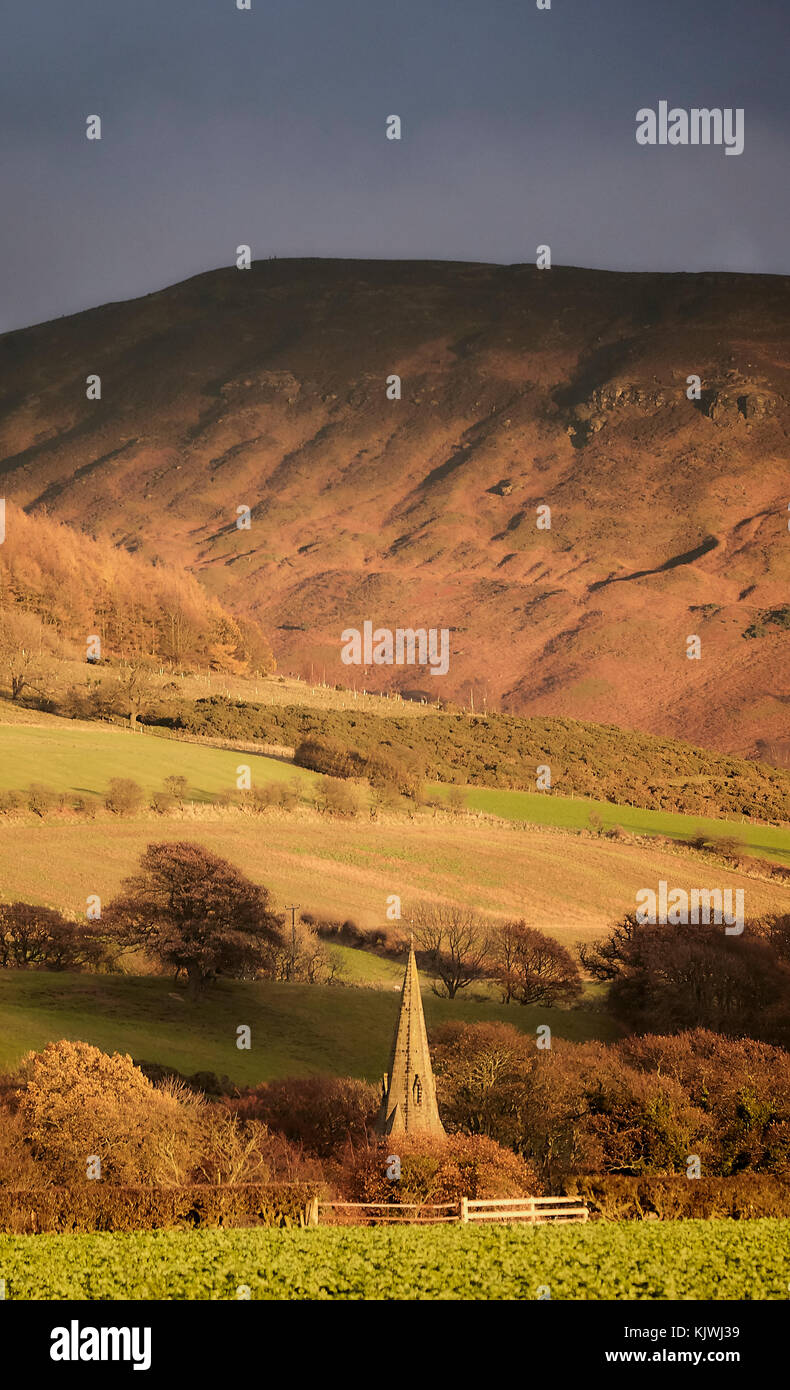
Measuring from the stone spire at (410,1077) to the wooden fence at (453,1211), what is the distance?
280cm

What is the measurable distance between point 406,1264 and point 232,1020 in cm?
2893

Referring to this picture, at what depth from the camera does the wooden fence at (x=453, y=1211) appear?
2412cm

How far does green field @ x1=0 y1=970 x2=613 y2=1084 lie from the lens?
42469 mm

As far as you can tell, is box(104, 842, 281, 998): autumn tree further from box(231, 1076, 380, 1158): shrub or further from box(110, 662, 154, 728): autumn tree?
box(110, 662, 154, 728): autumn tree

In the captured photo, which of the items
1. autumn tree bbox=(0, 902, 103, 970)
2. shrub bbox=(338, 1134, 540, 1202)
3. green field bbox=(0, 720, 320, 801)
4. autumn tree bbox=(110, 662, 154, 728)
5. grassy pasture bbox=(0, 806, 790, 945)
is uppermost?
autumn tree bbox=(110, 662, 154, 728)

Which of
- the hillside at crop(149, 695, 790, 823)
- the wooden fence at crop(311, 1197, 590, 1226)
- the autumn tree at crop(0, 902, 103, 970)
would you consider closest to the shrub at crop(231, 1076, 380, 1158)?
the wooden fence at crop(311, 1197, 590, 1226)

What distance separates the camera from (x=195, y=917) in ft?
179

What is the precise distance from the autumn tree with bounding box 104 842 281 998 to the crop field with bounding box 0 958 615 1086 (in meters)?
1.17

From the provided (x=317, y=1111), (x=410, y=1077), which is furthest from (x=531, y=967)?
(x=410, y=1077)

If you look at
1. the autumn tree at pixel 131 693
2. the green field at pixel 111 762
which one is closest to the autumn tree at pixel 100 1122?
the green field at pixel 111 762

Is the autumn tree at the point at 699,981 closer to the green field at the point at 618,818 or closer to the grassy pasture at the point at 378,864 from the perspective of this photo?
the grassy pasture at the point at 378,864
